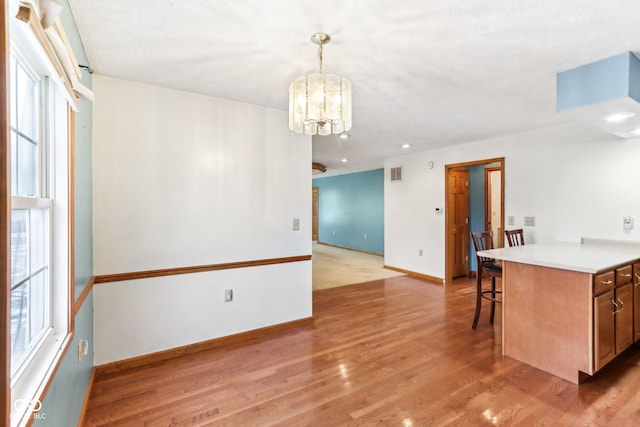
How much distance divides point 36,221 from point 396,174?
536 centimetres

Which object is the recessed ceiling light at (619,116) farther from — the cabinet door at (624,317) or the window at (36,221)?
the window at (36,221)

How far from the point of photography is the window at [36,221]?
3.51 feet

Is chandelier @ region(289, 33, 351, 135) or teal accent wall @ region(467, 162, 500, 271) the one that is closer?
chandelier @ region(289, 33, 351, 135)

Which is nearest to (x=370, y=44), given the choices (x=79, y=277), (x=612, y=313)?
(x=79, y=277)


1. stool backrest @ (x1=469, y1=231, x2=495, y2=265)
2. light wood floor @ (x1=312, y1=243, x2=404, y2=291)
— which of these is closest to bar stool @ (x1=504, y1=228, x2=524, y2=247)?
stool backrest @ (x1=469, y1=231, x2=495, y2=265)

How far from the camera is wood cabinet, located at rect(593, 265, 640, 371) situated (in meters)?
2.18

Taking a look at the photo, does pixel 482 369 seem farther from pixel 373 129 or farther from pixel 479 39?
pixel 373 129

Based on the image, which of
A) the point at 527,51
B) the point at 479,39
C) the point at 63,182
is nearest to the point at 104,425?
the point at 63,182

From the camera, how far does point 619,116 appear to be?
243 cm

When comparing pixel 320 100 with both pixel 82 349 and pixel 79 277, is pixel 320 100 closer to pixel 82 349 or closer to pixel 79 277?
pixel 79 277

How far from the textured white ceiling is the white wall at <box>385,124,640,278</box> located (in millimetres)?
1073

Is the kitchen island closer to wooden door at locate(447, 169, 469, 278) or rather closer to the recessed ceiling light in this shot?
the recessed ceiling light

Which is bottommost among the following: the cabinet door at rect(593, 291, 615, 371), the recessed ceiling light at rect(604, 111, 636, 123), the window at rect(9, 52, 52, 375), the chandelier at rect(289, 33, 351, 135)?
the cabinet door at rect(593, 291, 615, 371)

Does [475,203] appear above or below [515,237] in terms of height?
above
